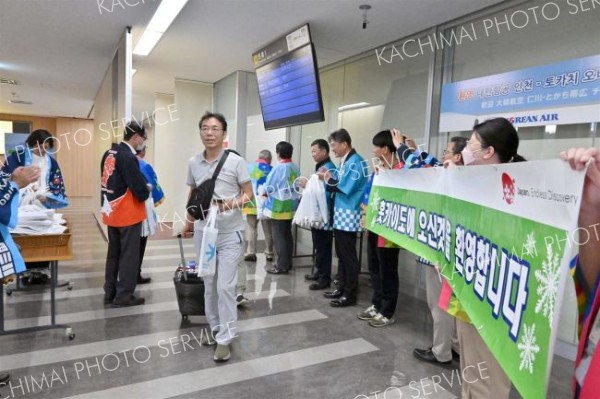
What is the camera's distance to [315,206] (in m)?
4.08

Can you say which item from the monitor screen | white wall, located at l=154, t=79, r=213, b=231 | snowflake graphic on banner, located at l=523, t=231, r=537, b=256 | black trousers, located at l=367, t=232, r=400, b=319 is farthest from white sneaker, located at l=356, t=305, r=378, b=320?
white wall, located at l=154, t=79, r=213, b=231

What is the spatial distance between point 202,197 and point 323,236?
2011 millimetres

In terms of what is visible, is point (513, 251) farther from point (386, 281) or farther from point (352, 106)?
point (352, 106)

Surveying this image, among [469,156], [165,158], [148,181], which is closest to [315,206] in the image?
[148,181]

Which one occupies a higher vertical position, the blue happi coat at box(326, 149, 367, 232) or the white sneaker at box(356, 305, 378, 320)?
the blue happi coat at box(326, 149, 367, 232)

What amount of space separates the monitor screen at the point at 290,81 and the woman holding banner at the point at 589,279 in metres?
3.09

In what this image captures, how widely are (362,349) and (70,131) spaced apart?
14769 millimetres

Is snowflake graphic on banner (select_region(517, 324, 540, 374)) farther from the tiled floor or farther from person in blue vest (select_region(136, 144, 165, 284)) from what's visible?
person in blue vest (select_region(136, 144, 165, 284))

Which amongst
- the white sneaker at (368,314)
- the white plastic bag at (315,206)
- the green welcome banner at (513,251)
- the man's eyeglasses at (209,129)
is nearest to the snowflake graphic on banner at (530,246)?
the green welcome banner at (513,251)

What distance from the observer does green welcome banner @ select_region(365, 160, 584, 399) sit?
896mm

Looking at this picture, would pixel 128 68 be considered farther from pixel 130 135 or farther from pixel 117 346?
pixel 117 346

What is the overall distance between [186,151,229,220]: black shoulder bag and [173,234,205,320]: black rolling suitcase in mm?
631

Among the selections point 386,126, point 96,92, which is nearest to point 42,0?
point 386,126

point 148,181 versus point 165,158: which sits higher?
point 165,158
